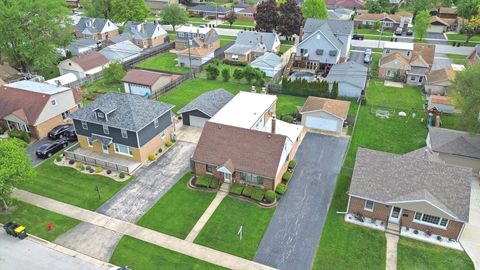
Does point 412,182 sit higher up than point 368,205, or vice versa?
point 412,182

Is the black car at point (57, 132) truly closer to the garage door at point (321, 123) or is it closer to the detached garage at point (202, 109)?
the detached garage at point (202, 109)

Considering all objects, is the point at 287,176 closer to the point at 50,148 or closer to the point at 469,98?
the point at 469,98

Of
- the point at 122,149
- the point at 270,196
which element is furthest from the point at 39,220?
the point at 270,196

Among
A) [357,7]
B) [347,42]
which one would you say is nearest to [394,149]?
[347,42]

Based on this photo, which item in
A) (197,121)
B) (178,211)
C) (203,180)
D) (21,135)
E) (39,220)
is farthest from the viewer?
(197,121)

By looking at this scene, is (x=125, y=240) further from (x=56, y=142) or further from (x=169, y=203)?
(x=56, y=142)

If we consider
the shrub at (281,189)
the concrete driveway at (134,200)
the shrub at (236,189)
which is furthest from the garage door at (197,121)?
the shrub at (281,189)

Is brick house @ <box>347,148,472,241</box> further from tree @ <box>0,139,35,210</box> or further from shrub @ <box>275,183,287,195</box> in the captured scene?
tree @ <box>0,139,35,210</box>
